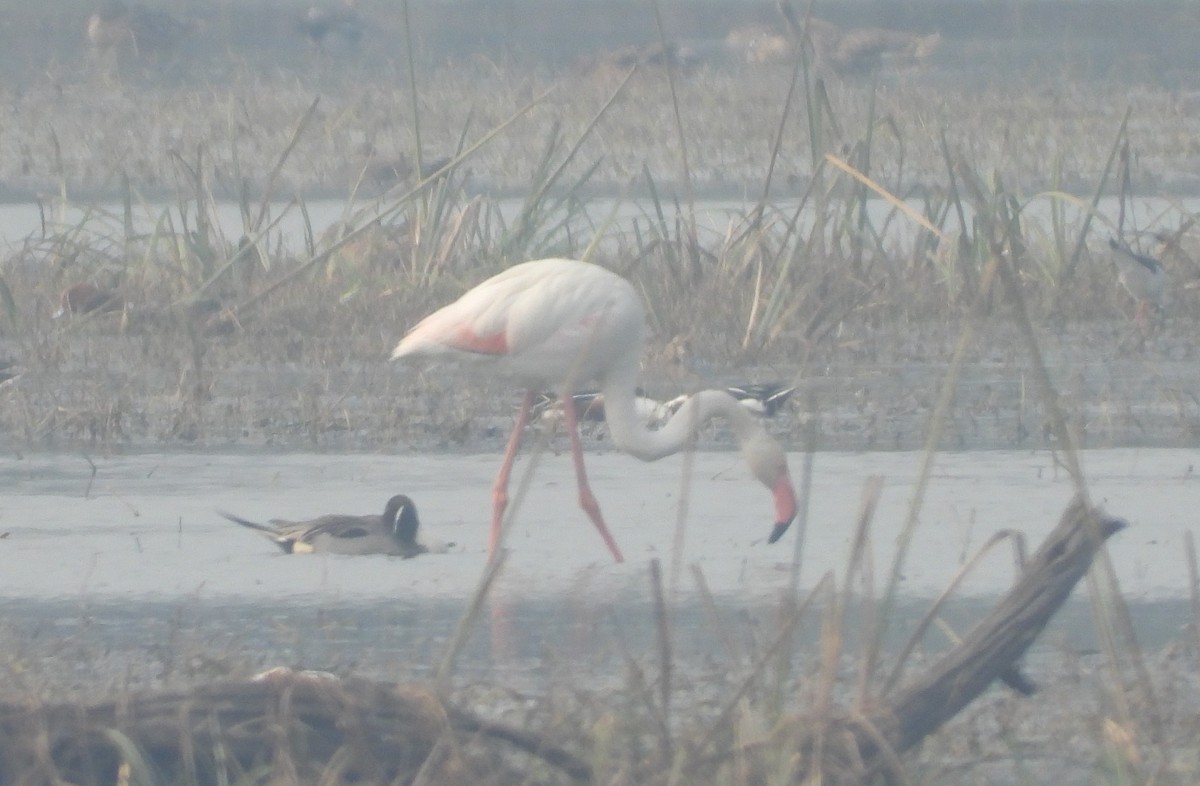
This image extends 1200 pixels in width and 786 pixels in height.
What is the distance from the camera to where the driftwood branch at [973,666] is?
319 cm

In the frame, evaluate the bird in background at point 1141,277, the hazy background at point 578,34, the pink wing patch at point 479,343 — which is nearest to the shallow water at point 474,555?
the pink wing patch at point 479,343

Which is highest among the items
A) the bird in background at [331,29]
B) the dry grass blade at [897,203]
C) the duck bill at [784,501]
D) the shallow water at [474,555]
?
the bird in background at [331,29]

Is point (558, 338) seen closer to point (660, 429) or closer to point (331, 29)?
point (660, 429)

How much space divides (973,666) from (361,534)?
8.38 feet

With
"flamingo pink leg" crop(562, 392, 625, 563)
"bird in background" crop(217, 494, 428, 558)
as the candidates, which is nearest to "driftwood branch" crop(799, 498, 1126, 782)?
"flamingo pink leg" crop(562, 392, 625, 563)

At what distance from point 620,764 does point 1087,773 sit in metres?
0.90

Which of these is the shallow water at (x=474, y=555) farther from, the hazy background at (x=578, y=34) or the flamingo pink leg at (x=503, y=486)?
the hazy background at (x=578, y=34)

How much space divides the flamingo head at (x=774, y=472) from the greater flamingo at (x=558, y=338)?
0.27 m

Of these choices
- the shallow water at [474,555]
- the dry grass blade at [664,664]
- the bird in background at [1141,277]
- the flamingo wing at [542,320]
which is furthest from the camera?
the bird in background at [1141,277]

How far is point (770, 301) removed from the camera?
859 centimetres

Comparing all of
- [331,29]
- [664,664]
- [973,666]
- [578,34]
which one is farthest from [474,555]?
[578,34]

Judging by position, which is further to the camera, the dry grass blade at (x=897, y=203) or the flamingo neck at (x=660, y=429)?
the flamingo neck at (x=660, y=429)

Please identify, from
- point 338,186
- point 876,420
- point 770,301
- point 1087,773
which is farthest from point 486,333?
point 338,186

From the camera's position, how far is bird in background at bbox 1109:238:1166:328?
916cm
